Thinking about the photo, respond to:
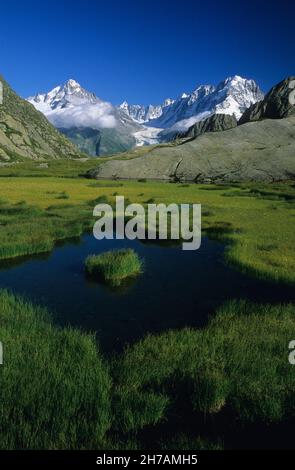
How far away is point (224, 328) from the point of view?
519 inches

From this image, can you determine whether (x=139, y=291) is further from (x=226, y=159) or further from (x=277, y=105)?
(x=277, y=105)

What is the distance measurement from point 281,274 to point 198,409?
11.4 m

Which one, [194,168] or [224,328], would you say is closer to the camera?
[224,328]

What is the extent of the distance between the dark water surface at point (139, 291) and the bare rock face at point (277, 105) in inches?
4433

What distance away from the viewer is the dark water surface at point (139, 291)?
46.6ft

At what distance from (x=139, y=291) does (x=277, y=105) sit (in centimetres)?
12872

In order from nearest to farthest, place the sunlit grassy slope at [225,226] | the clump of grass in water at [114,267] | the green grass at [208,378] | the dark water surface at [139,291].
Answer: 1. the green grass at [208,378]
2. the dark water surface at [139,291]
3. the clump of grass in water at [114,267]
4. the sunlit grassy slope at [225,226]

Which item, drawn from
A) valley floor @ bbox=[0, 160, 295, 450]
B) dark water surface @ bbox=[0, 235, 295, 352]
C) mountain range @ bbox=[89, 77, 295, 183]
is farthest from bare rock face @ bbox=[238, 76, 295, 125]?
valley floor @ bbox=[0, 160, 295, 450]

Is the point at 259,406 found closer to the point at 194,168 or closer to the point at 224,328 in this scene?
the point at 224,328

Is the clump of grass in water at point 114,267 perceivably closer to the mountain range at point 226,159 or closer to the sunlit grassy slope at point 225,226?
the sunlit grassy slope at point 225,226

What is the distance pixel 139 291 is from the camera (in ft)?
57.5

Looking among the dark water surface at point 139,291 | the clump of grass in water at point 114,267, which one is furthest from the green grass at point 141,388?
the clump of grass in water at point 114,267

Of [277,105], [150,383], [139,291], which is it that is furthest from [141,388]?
[277,105]
